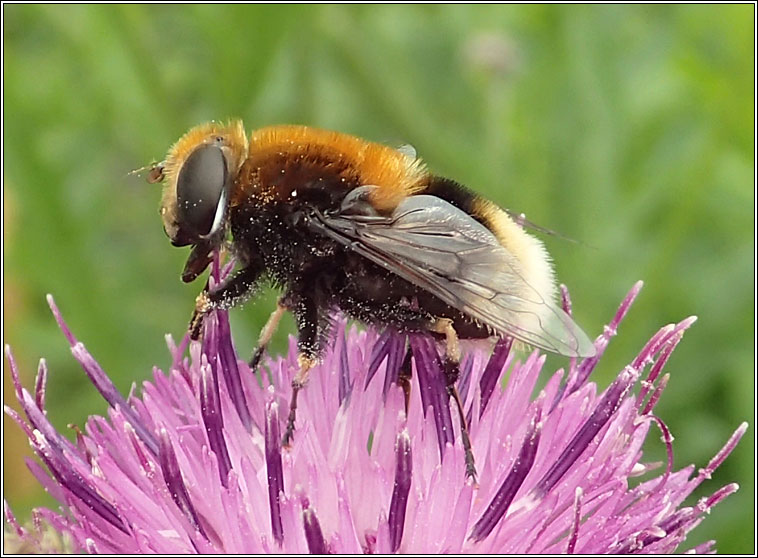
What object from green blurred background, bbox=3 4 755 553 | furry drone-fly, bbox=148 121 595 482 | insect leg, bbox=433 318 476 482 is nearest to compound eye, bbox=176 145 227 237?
furry drone-fly, bbox=148 121 595 482

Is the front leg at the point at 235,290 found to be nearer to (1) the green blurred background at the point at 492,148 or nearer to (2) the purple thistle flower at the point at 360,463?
(2) the purple thistle flower at the point at 360,463

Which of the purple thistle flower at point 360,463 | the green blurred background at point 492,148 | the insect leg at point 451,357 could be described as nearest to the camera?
the purple thistle flower at point 360,463

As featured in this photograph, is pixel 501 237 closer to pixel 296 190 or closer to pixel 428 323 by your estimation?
pixel 428 323

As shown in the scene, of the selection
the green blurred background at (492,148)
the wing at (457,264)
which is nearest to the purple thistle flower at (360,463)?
the wing at (457,264)

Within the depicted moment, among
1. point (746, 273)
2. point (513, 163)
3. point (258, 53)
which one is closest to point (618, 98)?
point (513, 163)

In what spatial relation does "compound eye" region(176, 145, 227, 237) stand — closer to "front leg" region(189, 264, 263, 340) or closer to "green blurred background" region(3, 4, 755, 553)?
"front leg" region(189, 264, 263, 340)

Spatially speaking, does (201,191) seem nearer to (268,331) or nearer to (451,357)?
(268,331)

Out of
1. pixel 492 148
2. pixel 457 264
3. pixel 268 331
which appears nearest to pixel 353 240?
pixel 457 264

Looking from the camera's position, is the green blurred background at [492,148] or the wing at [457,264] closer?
the wing at [457,264]
